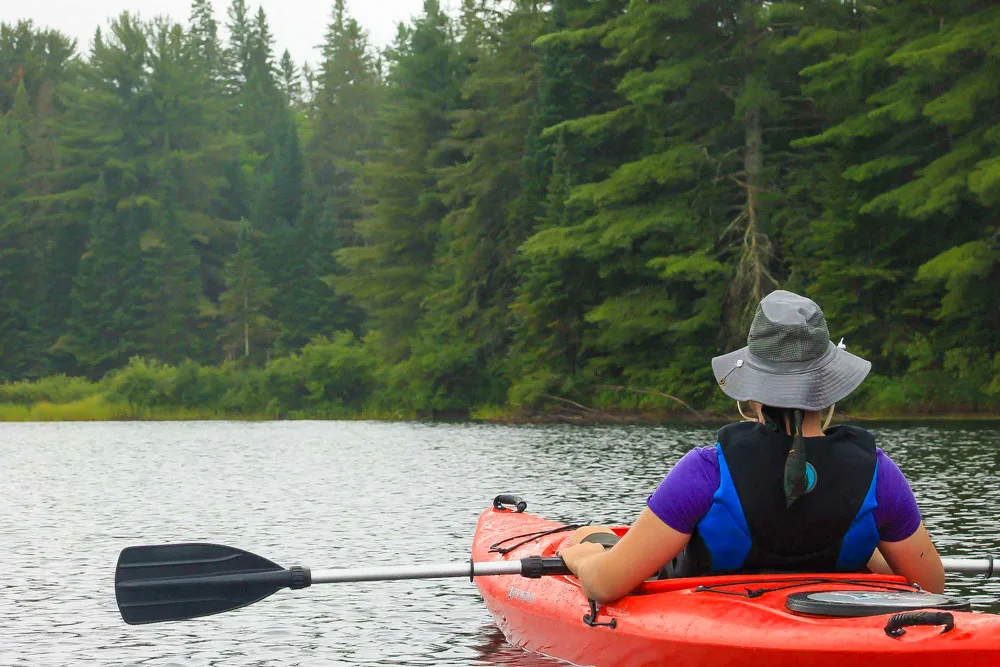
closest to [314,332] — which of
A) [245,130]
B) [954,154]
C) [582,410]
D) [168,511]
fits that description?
[245,130]

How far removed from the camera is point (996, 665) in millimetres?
4391

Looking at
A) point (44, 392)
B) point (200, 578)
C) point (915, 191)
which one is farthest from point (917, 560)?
point (44, 392)

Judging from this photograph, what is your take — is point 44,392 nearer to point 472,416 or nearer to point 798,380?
point 472,416

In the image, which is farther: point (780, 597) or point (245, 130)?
point (245, 130)

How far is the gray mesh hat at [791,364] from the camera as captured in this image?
179 inches

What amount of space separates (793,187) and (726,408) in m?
4.92

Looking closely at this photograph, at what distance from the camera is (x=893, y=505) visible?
4828mm

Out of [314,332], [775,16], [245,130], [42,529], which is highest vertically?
[245,130]

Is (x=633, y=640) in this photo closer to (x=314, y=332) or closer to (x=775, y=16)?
(x=775, y=16)

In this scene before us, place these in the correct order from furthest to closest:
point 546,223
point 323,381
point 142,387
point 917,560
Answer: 1. point 323,381
2. point 142,387
3. point 546,223
4. point 917,560

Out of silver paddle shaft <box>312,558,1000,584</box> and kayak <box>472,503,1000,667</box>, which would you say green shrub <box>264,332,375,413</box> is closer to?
silver paddle shaft <box>312,558,1000,584</box>

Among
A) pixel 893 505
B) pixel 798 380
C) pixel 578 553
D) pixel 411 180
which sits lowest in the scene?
pixel 578 553

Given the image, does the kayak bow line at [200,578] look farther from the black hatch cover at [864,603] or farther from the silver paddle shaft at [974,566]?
the black hatch cover at [864,603]

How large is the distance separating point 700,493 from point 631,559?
416mm
